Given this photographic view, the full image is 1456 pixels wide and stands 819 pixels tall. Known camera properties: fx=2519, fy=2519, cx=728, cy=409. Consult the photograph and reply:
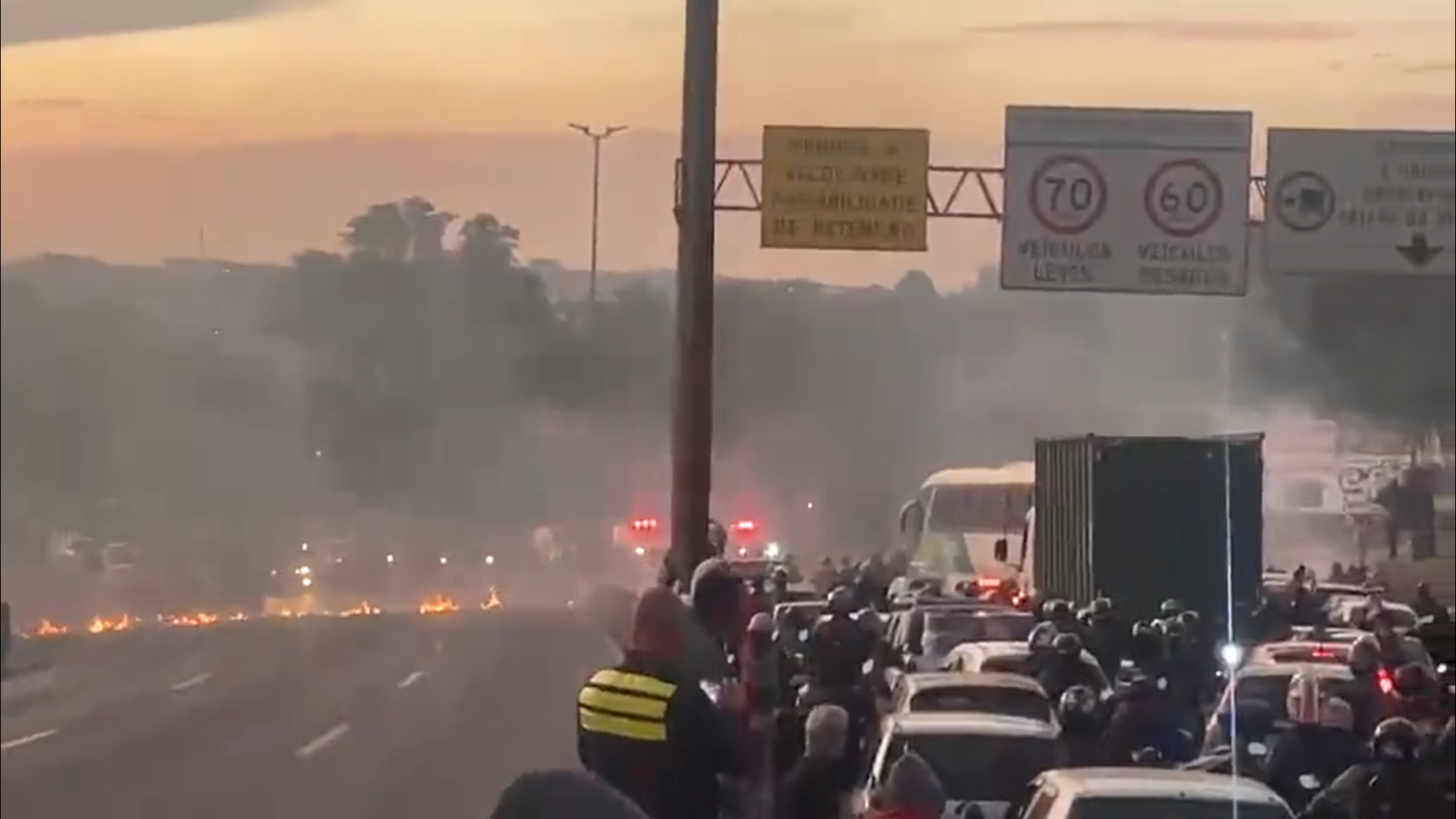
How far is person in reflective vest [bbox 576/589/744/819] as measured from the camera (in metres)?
7.58

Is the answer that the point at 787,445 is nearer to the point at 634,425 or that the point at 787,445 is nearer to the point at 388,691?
the point at 634,425

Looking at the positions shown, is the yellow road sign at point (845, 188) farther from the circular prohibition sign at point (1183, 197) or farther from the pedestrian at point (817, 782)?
the pedestrian at point (817, 782)

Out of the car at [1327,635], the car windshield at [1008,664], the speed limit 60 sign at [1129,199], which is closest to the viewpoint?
the car windshield at [1008,664]

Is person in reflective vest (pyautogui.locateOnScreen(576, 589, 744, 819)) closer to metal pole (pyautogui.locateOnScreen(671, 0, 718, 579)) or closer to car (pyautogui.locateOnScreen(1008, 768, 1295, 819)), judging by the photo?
car (pyautogui.locateOnScreen(1008, 768, 1295, 819))

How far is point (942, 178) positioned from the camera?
56.7 feet

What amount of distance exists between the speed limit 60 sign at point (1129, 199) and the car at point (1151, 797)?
27.8ft

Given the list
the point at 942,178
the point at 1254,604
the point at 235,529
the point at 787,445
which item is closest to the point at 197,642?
the point at 235,529

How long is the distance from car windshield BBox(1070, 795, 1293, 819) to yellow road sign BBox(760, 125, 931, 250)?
8245mm

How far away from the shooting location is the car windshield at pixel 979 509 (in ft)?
60.8

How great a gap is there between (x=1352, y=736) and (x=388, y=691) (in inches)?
427

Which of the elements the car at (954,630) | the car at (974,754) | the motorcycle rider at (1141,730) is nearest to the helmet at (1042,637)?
the car at (954,630)

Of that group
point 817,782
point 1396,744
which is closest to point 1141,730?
point 1396,744

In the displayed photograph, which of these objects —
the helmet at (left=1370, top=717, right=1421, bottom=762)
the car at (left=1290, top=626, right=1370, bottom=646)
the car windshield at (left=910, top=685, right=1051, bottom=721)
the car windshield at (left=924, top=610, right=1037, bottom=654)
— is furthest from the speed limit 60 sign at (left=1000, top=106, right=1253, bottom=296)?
the helmet at (left=1370, top=717, right=1421, bottom=762)

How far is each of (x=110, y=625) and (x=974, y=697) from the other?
21.1ft
